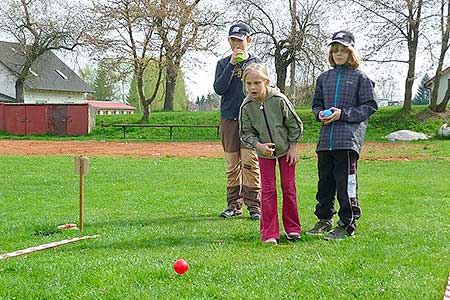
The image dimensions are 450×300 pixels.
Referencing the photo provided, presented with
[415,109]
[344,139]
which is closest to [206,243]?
[344,139]

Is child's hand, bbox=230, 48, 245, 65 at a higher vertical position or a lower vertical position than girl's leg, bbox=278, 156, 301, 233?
higher

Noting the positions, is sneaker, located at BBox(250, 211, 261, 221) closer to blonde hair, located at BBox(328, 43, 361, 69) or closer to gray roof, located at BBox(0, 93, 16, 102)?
blonde hair, located at BBox(328, 43, 361, 69)

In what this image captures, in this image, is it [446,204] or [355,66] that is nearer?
[355,66]

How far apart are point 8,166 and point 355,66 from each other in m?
10.4

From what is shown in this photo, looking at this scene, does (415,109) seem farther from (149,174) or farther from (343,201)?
(343,201)

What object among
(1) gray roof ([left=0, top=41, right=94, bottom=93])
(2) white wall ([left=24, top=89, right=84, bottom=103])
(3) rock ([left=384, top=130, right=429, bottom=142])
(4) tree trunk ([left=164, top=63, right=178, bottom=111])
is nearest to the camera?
(3) rock ([left=384, top=130, right=429, bottom=142])

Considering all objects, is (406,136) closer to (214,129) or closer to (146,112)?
(214,129)

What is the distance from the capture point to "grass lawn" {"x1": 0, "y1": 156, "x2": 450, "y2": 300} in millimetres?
3785

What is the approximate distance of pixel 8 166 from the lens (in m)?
13.8

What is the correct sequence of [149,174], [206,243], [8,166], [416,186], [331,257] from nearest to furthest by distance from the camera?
[331,257]
[206,243]
[416,186]
[149,174]
[8,166]

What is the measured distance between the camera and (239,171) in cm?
704

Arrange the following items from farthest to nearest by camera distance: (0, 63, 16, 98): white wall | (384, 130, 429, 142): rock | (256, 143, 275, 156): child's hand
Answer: (0, 63, 16, 98): white wall
(384, 130, 429, 142): rock
(256, 143, 275, 156): child's hand

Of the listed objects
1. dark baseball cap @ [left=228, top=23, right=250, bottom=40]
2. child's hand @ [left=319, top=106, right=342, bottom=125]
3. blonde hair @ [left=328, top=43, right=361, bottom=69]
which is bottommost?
child's hand @ [left=319, top=106, right=342, bottom=125]

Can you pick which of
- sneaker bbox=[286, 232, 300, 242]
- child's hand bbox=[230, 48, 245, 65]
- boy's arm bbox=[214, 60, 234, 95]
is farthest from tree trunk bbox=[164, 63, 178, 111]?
sneaker bbox=[286, 232, 300, 242]
